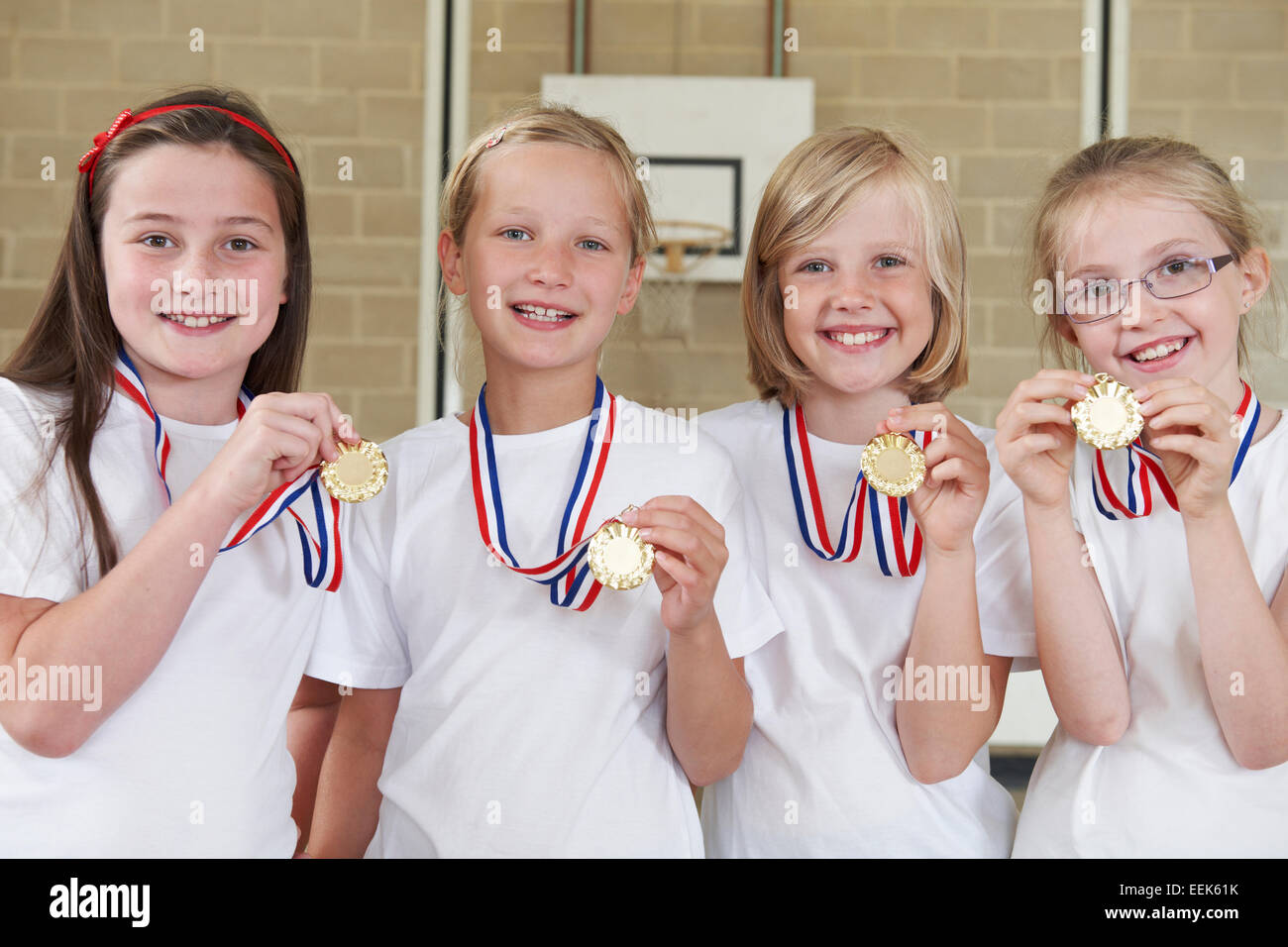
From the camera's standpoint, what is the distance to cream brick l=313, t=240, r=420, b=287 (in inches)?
190

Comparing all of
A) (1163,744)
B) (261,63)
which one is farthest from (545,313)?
(261,63)

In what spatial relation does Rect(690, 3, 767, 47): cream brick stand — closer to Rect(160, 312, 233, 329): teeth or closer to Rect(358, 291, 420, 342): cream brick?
Rect(358, 291, 420, 342): cream brick

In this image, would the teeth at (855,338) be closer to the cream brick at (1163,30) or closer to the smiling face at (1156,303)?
the smiling face at (1156,303)

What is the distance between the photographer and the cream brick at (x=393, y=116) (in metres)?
4.83

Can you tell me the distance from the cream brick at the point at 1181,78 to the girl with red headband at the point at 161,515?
4259 mm

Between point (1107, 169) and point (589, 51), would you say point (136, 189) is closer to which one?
point (1107, 169)

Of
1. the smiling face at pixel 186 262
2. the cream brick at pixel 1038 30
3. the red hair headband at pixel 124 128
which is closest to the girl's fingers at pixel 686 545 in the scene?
the smiling face at pixel 186 262

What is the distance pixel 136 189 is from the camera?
1460 millimetres

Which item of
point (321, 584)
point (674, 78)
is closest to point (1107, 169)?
point (321, 584)

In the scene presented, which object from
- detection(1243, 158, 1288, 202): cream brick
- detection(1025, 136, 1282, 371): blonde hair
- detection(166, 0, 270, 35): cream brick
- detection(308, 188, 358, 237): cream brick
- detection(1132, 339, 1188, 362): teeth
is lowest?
detection(1132, 339, 1188, 362): teeth

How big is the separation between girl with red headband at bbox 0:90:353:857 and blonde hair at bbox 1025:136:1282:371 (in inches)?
40.0

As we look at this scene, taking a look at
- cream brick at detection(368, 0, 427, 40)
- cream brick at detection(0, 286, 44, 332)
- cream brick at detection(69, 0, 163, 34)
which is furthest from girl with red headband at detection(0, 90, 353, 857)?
cream brick at detection(0, 286, 44, 332)

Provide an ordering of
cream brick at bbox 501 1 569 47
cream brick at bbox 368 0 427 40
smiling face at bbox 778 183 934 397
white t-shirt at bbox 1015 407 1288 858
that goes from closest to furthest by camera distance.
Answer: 1. white t-shirt at bbox 1015 407 1288 858
2. smiling face at bbox 778 183 934 397
3. cream brick at bbox 368 0 427 40
4. cream brick at bbox 501 1 569 47
